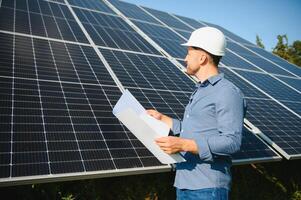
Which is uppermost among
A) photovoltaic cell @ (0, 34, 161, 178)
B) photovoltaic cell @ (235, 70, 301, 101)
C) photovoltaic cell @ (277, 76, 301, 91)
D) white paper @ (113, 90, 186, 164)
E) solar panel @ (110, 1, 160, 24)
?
white paper @ (113, 90, 186, 164)

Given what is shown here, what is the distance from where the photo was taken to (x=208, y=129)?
11.2 ft

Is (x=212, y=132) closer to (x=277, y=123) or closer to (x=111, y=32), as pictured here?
(x=277, y=123)

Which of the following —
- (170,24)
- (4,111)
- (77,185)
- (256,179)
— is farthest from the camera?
(170,24)

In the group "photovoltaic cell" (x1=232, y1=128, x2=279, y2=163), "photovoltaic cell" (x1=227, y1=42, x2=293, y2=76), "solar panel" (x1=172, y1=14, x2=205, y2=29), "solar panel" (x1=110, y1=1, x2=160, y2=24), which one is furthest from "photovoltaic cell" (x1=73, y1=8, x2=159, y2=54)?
"solar panel" (x1=172, y1=14, x2=205, y2=29)

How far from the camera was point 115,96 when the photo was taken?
6.39 meters

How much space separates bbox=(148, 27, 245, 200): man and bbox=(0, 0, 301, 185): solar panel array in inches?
55.4

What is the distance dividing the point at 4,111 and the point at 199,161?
3.06m

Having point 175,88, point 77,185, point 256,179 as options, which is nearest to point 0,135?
point 77,185

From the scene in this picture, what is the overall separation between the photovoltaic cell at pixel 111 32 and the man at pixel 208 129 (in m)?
5.65

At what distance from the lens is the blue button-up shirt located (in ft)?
10.3

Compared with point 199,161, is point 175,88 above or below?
below

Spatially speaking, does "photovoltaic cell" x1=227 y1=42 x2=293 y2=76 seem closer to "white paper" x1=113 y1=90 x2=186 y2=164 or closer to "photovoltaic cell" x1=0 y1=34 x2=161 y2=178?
"photovoltaic cell" x1=0 y1=34 x2=161 y2=178

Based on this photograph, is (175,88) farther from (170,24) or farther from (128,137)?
(170,24)

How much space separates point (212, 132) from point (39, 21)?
703cm
